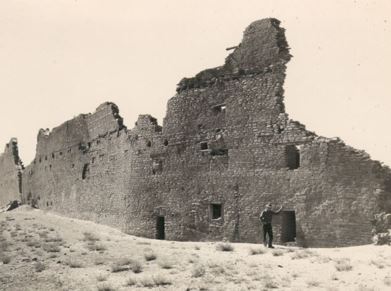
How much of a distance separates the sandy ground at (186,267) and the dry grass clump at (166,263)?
0.02 meters

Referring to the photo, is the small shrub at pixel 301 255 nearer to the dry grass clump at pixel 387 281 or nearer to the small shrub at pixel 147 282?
the dry grass clump at pixel 387 281

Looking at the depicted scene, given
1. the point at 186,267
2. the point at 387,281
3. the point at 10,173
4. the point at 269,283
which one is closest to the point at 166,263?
the point at 186,267

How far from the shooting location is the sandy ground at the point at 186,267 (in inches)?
415

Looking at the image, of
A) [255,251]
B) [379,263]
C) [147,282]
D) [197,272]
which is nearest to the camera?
[147,282]

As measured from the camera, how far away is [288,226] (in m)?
16.7

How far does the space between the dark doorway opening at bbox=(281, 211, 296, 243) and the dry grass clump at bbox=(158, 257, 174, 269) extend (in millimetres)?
4667

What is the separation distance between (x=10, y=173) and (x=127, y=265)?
3211 cm

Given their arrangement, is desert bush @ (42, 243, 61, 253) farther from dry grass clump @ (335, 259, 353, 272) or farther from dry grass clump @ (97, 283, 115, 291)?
dry grass clump @ (335, 259, 353, 272)

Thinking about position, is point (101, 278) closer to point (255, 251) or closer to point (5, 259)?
point (5, 259)

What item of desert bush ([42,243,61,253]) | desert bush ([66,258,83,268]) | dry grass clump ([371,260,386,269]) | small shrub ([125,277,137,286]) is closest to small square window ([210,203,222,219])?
desert bush ([42,243,61,253])

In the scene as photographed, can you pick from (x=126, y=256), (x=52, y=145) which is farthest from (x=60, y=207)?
(x=126, y=256)

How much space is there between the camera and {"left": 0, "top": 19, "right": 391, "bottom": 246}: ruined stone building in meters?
15.3

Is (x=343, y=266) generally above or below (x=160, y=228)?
below

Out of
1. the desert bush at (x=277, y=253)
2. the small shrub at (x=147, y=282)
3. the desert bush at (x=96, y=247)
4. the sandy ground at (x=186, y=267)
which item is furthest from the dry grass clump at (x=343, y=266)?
the desert bush at (x=96, y=247)
